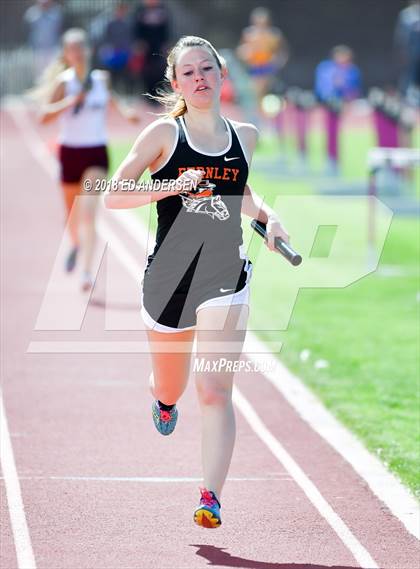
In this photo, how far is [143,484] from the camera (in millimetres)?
7648

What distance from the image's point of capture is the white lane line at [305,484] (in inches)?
258

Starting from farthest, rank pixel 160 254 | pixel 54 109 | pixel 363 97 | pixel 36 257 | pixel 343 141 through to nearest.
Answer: pixel 363 97 → pixel 343 141 → pixel 36 257 → pixel 54 109 → pixel 160 254

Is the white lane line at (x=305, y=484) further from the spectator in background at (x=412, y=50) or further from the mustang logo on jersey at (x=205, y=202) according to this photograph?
the spectator in background at (x=412, y=50)

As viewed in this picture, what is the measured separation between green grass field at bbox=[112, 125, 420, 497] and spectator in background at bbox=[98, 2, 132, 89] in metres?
15.7

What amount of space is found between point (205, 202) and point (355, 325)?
19.7 ft

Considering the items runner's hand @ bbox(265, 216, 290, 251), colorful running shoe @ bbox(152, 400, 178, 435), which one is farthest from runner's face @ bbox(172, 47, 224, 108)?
colorful running shoe @ bbox(152, 400, 178, 435)

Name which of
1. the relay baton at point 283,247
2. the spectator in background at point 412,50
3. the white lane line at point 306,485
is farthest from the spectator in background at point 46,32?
the relay baton at point 283,247

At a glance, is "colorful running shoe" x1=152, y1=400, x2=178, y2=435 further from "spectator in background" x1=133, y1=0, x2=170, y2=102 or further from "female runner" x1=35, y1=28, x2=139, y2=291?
"spectator in background" x1=133, y1=0, x2=170, y2=102

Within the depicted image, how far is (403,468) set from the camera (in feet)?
26.4

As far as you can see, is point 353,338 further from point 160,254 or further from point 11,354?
point 160,254

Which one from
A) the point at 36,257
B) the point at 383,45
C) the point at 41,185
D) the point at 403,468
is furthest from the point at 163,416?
the point at 383,45

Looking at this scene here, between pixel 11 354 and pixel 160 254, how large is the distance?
4493 millimetres

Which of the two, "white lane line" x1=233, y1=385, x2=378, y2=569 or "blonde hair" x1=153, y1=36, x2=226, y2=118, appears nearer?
"white lane line" x1=233, y1=385, x2=378, y2=569

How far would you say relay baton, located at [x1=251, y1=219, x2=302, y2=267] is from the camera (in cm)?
648
